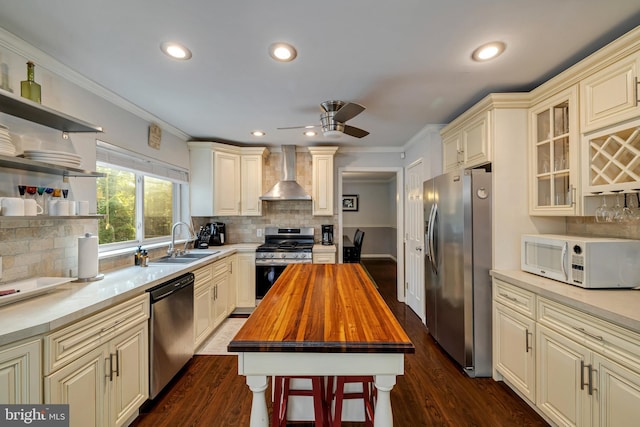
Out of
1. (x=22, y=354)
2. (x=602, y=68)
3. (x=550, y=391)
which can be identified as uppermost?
(x=602, y=68)

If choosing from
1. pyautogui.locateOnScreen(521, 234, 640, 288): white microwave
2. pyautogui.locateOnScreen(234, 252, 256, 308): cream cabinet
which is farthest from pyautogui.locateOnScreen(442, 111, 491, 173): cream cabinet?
pyautogui.locateOnScreen(234, 252, 256, 308): cream cabinet

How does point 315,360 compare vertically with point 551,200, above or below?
below

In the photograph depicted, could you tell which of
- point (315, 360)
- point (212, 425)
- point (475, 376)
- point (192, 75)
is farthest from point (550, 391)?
point (192, 75)

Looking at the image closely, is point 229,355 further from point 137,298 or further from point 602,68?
point 602,68

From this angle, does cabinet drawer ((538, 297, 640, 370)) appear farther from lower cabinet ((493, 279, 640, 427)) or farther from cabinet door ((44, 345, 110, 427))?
cabinet door ((44, 345, 110, 427))

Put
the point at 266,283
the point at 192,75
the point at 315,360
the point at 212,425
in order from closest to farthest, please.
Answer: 1. the point at 315,360
2. the point at 212,425
3. the point at 192,75
4. the point at 266,283

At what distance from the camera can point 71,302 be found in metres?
1.43

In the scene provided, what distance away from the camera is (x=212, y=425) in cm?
174

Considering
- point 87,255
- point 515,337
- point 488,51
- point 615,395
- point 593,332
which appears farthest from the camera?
point 515,337

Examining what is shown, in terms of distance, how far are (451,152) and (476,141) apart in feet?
1.64

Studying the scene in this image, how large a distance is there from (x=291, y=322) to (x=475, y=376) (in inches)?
78.9

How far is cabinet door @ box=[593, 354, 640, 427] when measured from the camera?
1.19 meters

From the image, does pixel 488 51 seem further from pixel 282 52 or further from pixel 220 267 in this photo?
pixel 220 267

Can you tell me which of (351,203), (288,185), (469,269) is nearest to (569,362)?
(469,269)
